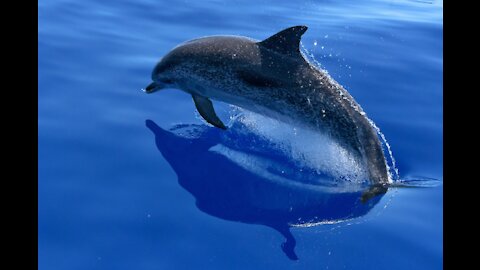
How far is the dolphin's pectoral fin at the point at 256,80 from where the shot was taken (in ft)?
16.8

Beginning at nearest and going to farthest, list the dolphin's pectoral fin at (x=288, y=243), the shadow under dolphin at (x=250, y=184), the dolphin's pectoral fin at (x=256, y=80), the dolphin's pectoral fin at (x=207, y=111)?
the dolphin's pectoral fin at (x=288, y=243), the shadow under dolphin at (x=250, y=184), the dolphin's pectoral fin at (x=256, y=80), the dolphin's pectoral fin at (x=207, y=111)

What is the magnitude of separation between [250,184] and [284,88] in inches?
42.9

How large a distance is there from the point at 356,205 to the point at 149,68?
13.8 feet

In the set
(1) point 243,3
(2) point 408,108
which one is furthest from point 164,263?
(1) point 243,3

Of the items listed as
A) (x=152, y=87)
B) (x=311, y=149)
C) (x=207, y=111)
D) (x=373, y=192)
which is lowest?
(x=373, y=192)

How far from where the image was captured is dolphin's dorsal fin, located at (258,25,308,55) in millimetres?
4918

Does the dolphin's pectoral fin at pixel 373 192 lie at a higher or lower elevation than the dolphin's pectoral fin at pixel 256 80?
lower

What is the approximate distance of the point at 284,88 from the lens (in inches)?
201

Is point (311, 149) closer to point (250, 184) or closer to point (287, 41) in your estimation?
point (250, 184)

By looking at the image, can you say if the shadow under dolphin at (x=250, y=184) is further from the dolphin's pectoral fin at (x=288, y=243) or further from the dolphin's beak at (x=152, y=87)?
the dolphin's beak at (x=152, y=87)

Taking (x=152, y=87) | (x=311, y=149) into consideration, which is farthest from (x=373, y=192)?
(x=152, y=87)

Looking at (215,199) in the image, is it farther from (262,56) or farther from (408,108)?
(408,108)

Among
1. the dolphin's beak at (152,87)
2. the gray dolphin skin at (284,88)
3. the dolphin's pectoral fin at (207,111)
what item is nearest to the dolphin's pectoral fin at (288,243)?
the gray dolphin skin at (284,88)

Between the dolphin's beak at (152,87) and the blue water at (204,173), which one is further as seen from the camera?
the dolphin's beak at (152,87)
